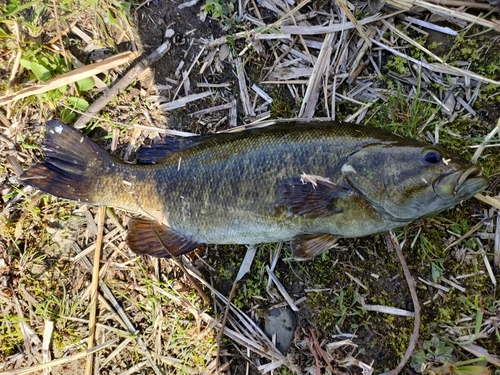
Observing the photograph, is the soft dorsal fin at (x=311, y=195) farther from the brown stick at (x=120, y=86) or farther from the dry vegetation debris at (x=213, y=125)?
the brown stick at (x=120, y=86)

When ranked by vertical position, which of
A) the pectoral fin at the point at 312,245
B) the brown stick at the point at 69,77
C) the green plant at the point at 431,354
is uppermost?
the brown stick at the point at 69,77

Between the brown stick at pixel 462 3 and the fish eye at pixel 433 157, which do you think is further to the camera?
the brown stick at pixel 462 3

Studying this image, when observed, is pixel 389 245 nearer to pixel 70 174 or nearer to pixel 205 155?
pixel 205 155

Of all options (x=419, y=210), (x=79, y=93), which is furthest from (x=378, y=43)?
(x=79, y=93)

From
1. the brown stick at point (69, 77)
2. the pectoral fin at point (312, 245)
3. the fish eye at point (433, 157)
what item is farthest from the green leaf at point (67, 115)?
the fish eye at point (433, 157)

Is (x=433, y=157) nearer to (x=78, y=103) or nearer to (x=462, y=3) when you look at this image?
(x=462, y=3)

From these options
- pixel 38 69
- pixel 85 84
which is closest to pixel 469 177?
pixel 85 84
